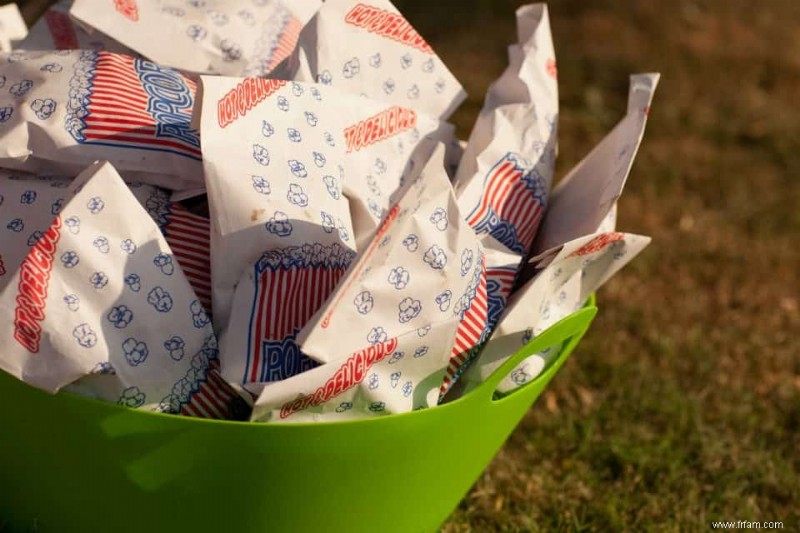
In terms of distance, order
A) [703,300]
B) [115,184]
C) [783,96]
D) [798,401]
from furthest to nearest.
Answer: [783,96] → [703,300] → [798,401] → [115,184]

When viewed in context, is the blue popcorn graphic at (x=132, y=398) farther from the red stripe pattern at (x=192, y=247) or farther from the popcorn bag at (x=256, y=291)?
the red stripe pattern at (x=192, y=247)

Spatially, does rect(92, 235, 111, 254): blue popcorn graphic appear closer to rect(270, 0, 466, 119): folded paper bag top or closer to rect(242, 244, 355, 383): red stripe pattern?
rect(242, 244, 355, 383): red stripe pattern

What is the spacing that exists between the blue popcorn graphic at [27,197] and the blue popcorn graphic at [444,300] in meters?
0.38

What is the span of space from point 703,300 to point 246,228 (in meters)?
1.17

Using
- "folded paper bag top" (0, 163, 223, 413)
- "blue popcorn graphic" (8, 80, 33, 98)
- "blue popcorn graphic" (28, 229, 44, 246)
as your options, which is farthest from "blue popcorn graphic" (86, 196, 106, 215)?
"blue popcorn graphic" (8, 80, 33, 98)

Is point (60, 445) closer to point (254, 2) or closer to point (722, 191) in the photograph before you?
point (254, 2)

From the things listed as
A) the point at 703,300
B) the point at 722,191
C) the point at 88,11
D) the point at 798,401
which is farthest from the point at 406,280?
the point at 722,191

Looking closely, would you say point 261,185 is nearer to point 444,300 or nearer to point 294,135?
point 294,135

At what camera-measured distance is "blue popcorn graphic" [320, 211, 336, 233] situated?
90cm

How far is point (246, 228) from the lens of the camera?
0.85 m

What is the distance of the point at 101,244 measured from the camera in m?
0.80

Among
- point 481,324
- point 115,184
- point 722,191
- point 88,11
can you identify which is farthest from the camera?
point 722,191

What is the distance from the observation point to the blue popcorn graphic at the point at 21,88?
941 mm

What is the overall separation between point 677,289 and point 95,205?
1276mm
